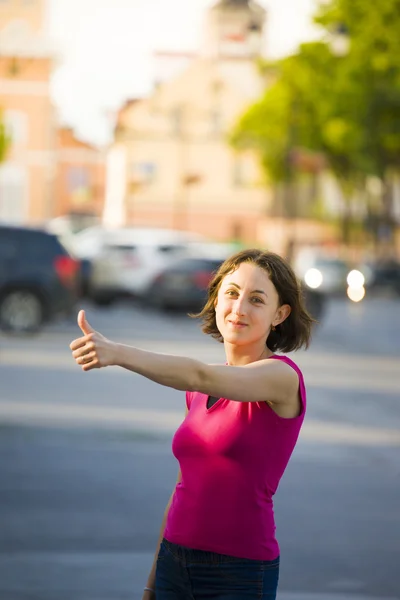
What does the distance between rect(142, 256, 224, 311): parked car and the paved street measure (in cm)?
1541

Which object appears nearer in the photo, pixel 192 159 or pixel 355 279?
pixel 355 279

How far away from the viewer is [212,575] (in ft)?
12.7

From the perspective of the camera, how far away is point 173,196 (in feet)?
352

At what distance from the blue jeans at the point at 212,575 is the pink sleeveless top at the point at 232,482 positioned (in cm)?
2

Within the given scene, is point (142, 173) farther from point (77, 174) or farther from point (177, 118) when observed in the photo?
point (77, 174)

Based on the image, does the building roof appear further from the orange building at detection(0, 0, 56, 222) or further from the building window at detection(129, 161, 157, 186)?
the orange building at detection(0, 0, 56, 222)

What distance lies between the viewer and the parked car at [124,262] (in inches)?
1532

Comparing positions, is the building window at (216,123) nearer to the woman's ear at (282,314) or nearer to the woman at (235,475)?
the woman's ear at (282,314)

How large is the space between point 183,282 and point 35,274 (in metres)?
9.56

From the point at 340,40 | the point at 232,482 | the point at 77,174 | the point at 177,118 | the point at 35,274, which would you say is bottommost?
the point at 232,482

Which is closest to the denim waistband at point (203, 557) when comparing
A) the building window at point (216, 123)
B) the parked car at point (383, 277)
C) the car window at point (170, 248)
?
the car window at point (170, 248)

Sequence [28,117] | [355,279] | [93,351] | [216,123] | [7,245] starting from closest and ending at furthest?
1. [93,351]
2. [7,245]
3. [355,279]
4. [28,117]
5. [216,123]

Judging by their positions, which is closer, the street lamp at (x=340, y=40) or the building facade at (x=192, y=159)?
the street lamp at (x=340, y=40)

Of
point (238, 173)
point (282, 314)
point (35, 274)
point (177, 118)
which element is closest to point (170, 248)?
point (35, 274)
